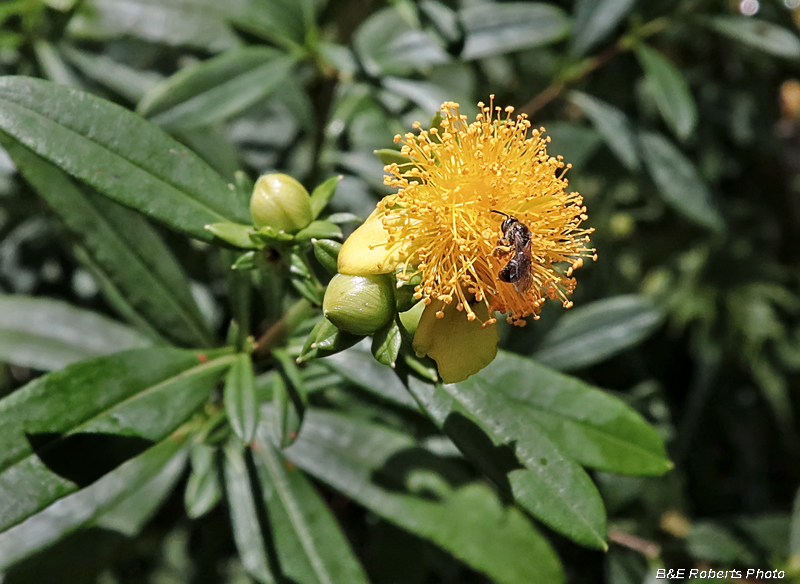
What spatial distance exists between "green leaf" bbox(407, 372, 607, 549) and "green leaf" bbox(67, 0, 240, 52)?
5.38 ft

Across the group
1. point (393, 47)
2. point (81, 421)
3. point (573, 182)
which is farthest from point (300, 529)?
point (573, 182)

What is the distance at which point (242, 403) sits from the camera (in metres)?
1.62

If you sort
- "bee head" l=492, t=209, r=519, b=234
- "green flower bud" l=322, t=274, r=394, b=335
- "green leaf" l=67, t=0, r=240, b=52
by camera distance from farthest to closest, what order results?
"green leaf" l=67, t=0, r=240, b=52 < "bee head" l=492, t=209, r=519, b=234 < "green flower bud" l=322, t=274, r=394, b=335

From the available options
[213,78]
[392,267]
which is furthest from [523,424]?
[213,78]

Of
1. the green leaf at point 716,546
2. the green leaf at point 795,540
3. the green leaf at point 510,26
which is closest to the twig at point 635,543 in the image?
the green leaf at point 716,546

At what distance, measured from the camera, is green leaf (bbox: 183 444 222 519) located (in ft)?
6.51

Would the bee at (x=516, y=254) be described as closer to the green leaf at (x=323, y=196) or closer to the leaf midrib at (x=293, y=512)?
the green leaf at (x=323, y=196)

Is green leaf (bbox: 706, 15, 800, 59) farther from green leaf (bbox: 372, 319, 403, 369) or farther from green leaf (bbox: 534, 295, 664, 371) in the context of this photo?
green leaf (bbox: 372, 319, 403, 369)

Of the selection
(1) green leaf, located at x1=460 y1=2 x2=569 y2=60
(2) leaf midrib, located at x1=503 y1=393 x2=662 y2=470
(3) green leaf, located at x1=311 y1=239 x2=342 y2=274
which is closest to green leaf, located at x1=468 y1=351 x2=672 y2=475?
(2) leaf midrib, located at x1=503 y1=393 x2=662 y2=470

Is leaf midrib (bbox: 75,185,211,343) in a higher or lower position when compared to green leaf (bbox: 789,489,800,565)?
higher

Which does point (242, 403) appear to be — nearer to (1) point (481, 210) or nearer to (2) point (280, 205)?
(2) point (280, 205)

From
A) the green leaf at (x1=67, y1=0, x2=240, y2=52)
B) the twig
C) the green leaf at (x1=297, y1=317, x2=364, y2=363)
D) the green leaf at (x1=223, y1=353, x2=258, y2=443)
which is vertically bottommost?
the twig

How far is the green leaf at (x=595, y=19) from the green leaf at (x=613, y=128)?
0.25 meters

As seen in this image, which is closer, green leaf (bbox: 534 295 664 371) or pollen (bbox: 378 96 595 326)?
pollen (bbox: 378 96 595 326)
